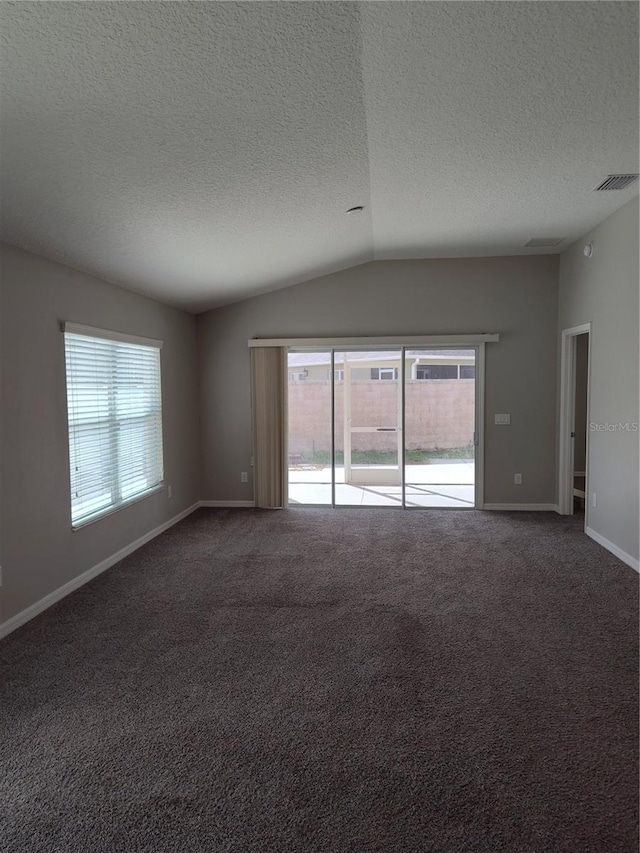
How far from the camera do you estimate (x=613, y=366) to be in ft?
14.8

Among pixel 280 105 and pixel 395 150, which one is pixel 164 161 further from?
pixel 395 150

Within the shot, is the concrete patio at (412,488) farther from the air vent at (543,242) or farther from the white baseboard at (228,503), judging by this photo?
the air vent at (543,242)

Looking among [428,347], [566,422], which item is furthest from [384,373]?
[566,422]

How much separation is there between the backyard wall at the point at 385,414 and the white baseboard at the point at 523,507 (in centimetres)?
79

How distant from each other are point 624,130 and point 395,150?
4.25 ft

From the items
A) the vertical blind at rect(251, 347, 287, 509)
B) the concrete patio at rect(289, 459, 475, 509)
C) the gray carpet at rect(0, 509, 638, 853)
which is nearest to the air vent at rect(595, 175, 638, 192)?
the gray carpet at rect(0, 509, 638, 853)

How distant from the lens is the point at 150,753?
85.1 inches

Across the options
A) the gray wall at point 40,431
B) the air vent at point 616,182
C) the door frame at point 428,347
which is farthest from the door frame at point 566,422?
the gray wall at point 40,431

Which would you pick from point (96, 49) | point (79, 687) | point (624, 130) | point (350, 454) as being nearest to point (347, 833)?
point (79, 687)

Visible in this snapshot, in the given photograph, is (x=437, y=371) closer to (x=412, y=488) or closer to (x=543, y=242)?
(x=412, y=488)

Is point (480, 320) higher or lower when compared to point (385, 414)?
higher

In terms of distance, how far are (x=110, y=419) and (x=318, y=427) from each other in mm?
2591

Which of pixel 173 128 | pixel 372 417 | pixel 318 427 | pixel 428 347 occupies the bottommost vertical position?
pixel 318 427

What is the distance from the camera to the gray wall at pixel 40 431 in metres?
3.26
